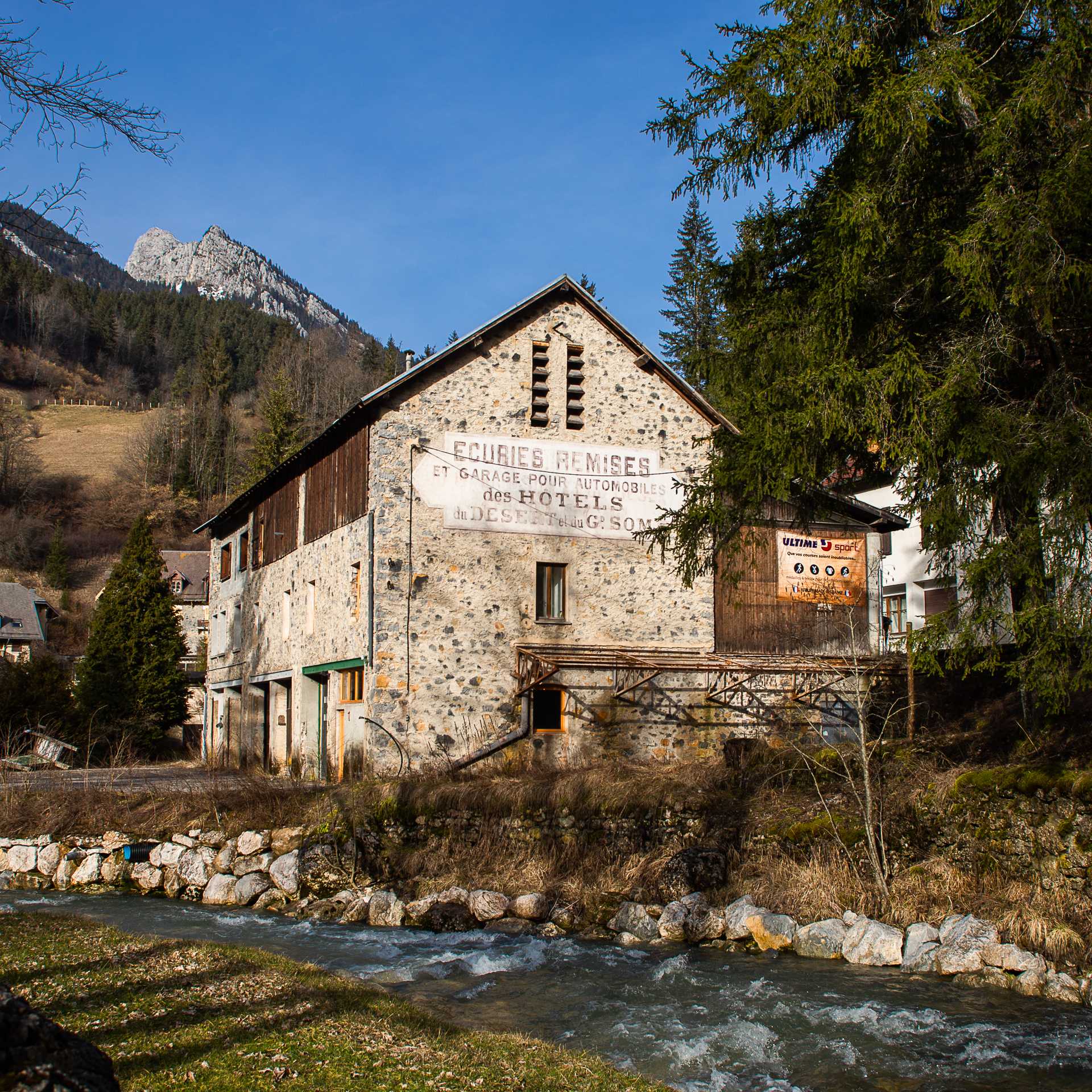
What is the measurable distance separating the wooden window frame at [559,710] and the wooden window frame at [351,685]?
3.45 m

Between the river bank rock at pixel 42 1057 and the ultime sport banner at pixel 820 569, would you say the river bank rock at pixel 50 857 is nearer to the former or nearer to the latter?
the river bank rock at pixel 42 1057

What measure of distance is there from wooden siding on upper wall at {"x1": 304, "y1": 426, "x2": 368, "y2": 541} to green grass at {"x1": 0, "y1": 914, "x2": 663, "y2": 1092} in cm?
1266

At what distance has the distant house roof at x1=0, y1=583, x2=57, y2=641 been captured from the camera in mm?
56688

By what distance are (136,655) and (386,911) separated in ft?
84.9

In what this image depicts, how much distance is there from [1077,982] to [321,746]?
17.3 m

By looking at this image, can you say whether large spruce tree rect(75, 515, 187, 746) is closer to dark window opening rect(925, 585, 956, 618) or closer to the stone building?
the stone building

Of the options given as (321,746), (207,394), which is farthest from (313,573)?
(207,394)

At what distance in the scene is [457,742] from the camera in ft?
67.2

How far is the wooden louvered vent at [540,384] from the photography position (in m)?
22.5

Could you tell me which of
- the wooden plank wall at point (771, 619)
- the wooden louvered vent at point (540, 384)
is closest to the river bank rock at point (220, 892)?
the wooden louvered vent at point (540, 384)

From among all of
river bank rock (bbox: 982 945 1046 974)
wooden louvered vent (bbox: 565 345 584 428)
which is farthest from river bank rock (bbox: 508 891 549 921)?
→ wooden louvered vent (bbox: 565 345 584 428)

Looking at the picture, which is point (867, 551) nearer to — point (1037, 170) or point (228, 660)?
point (1037, 170)

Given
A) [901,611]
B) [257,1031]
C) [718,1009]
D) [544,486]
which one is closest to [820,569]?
[544,486]

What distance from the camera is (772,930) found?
516 inches
